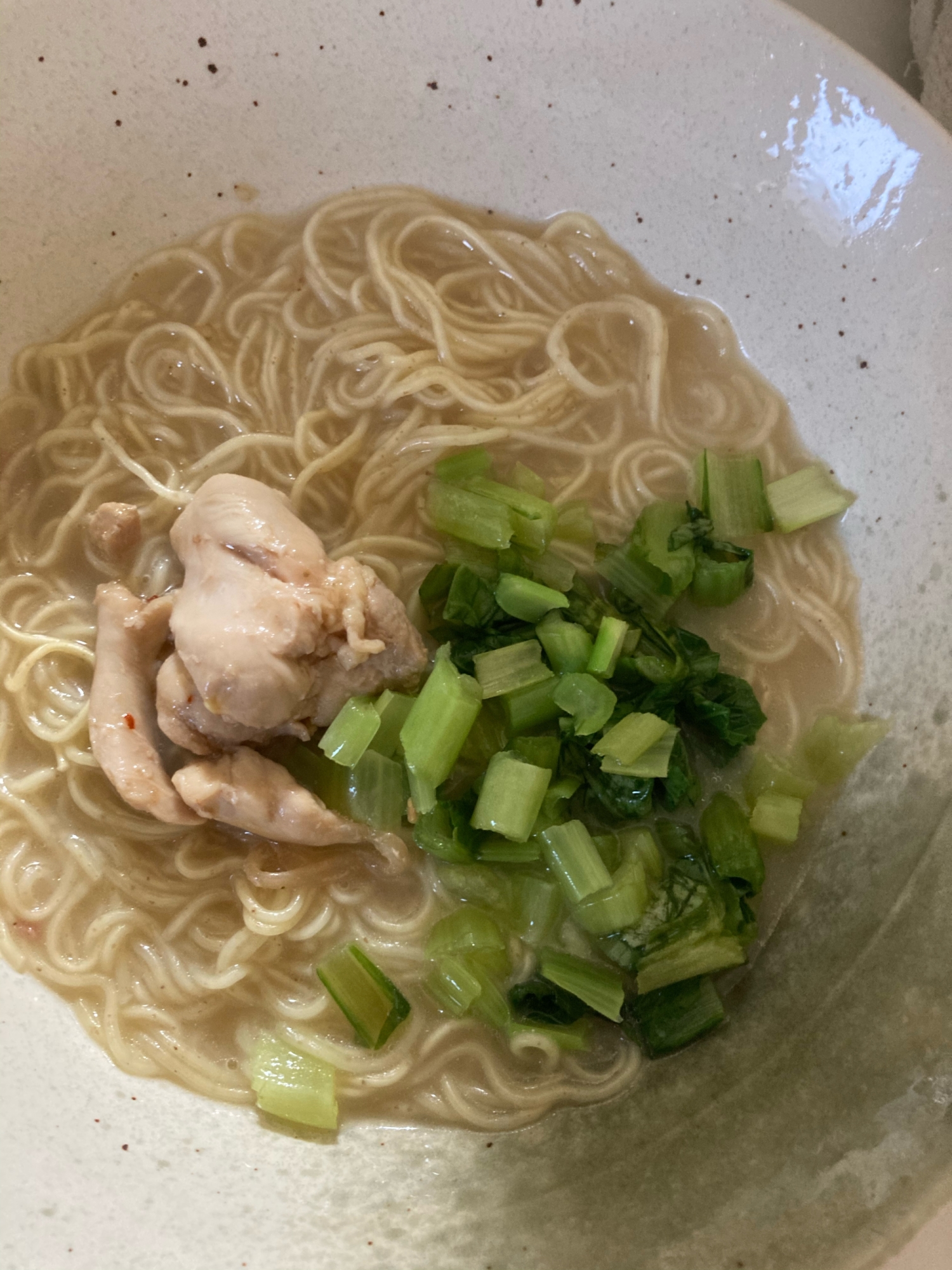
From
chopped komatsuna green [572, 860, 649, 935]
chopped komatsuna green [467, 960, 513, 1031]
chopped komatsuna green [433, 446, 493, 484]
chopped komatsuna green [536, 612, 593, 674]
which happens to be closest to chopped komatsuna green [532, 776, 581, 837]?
chopped komatsuna green [572, 860, 649, 935]

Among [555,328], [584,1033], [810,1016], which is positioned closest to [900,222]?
[555,328]

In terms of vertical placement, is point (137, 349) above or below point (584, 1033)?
above

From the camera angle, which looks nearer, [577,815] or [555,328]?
[577,815]

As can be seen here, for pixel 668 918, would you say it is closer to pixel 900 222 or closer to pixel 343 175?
pixel 900 222

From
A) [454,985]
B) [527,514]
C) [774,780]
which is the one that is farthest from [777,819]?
[527,514]

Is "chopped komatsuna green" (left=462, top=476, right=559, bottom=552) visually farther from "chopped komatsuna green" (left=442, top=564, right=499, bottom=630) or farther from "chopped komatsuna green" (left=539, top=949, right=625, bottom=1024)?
"chopped komatsuna green" (left=539, top=949, right=625, bottom=1024)

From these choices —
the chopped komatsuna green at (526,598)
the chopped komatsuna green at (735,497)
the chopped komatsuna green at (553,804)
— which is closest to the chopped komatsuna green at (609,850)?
the chopped komatsuna green at (553,804)
